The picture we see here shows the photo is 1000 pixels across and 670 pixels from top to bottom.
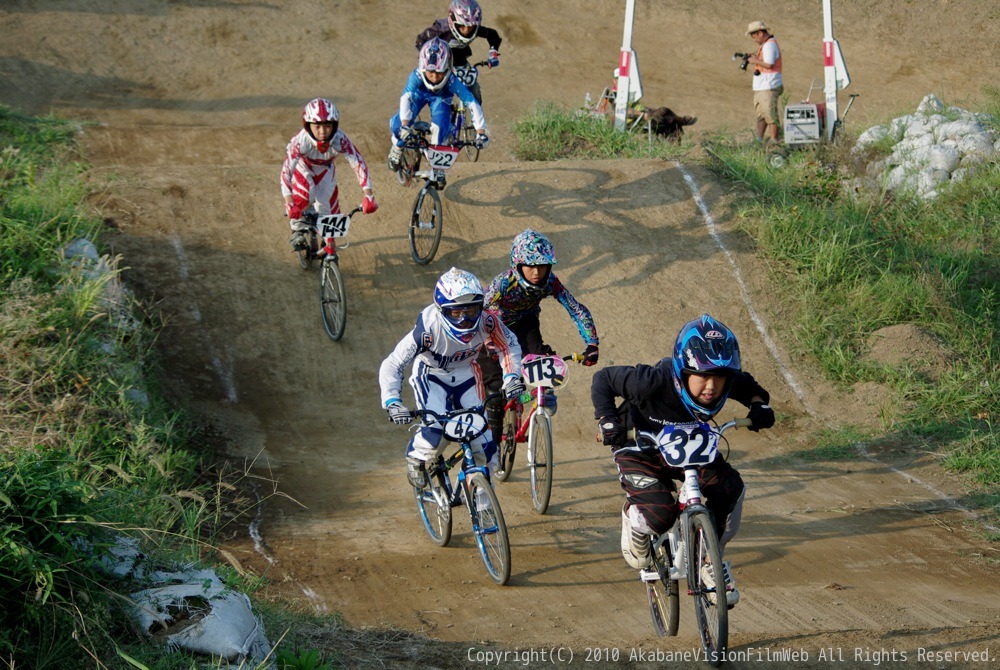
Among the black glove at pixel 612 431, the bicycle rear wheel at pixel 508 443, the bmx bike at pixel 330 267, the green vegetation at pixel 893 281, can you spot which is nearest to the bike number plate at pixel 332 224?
the bmx bike at pixel 330 267

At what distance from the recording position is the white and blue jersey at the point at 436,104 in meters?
11.5

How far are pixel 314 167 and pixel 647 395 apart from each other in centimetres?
639

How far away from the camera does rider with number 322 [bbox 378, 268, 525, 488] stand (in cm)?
649

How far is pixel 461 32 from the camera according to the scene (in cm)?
1242

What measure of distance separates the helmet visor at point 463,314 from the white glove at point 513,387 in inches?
18.5

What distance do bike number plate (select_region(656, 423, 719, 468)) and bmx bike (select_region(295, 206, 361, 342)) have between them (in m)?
5.50

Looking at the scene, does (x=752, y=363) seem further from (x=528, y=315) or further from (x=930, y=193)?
(x=930, y=193)

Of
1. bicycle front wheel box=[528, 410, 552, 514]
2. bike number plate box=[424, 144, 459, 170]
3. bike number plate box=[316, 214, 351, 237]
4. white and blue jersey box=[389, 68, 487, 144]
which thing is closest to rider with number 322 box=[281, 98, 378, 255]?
bike number plate box=[316, 214, 351, 237]

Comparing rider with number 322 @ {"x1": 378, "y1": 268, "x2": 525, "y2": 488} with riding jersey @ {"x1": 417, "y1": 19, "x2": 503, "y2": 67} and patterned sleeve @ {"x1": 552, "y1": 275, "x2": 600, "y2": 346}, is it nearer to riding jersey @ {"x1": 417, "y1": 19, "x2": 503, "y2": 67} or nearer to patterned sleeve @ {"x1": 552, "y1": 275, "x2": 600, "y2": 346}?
patterned sleeve @ {"x1": 552, "y1": 275, "x2": 600, "y2": 346}

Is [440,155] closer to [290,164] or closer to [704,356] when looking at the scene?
[290,164]

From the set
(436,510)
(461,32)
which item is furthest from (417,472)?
(461,32)

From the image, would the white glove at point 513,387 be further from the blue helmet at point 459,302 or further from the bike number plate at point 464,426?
the blue helmet at point 459,302

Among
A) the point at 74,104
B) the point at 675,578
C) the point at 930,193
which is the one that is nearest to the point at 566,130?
the point at 930,193

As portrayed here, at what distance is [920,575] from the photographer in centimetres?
691
